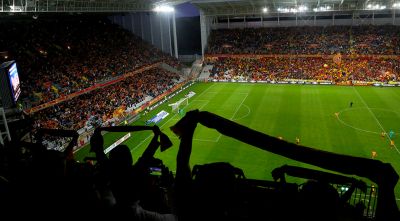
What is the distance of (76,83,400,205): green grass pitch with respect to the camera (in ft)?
75.5

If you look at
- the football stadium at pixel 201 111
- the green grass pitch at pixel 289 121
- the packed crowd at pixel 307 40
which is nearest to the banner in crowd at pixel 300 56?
the football stadium at pixel 201 111

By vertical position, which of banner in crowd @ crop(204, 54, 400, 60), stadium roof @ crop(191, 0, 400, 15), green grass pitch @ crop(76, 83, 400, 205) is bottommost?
green grass pitch @ crop(76, 83, 400, 205)

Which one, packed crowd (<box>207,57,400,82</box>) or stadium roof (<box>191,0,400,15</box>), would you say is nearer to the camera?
packed crowd (<box>207,57,400,82</box>)

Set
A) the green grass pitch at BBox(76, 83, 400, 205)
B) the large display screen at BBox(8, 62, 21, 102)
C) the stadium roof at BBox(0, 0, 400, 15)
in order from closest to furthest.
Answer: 1. the large display screen at BBox(8, 62, 21, 102)
2. the green grass pitch at BBox(76, 83, 400, 205)
3. the stadium roof at BBox(0, 0, 400, 15)

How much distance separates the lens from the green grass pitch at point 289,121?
2302 cm

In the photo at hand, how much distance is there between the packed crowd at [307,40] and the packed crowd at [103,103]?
1922cm

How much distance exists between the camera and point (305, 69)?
5375 cm

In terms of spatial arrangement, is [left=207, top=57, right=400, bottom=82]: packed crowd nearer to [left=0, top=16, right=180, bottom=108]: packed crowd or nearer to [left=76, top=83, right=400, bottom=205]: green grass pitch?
[left=76, top=83, right=400, bottom=205]: green grass pitch

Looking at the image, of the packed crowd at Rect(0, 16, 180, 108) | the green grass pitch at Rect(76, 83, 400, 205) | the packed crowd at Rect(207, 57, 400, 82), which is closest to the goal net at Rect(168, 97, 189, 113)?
the green grass pitch at Rect(76, 83, 400, 205)

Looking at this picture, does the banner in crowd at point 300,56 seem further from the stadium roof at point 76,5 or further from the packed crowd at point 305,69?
the stadium roof at point 76,5

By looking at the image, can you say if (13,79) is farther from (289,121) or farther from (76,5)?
(289,121)

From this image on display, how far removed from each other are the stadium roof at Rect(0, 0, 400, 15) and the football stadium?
0.23 m

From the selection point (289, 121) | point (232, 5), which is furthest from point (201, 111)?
point (232, 5)

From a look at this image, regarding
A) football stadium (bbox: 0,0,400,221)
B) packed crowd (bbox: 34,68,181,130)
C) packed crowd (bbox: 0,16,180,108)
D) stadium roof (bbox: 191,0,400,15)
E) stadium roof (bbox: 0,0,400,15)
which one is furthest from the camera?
stadium roof (bbox: 191,0,400,15)
